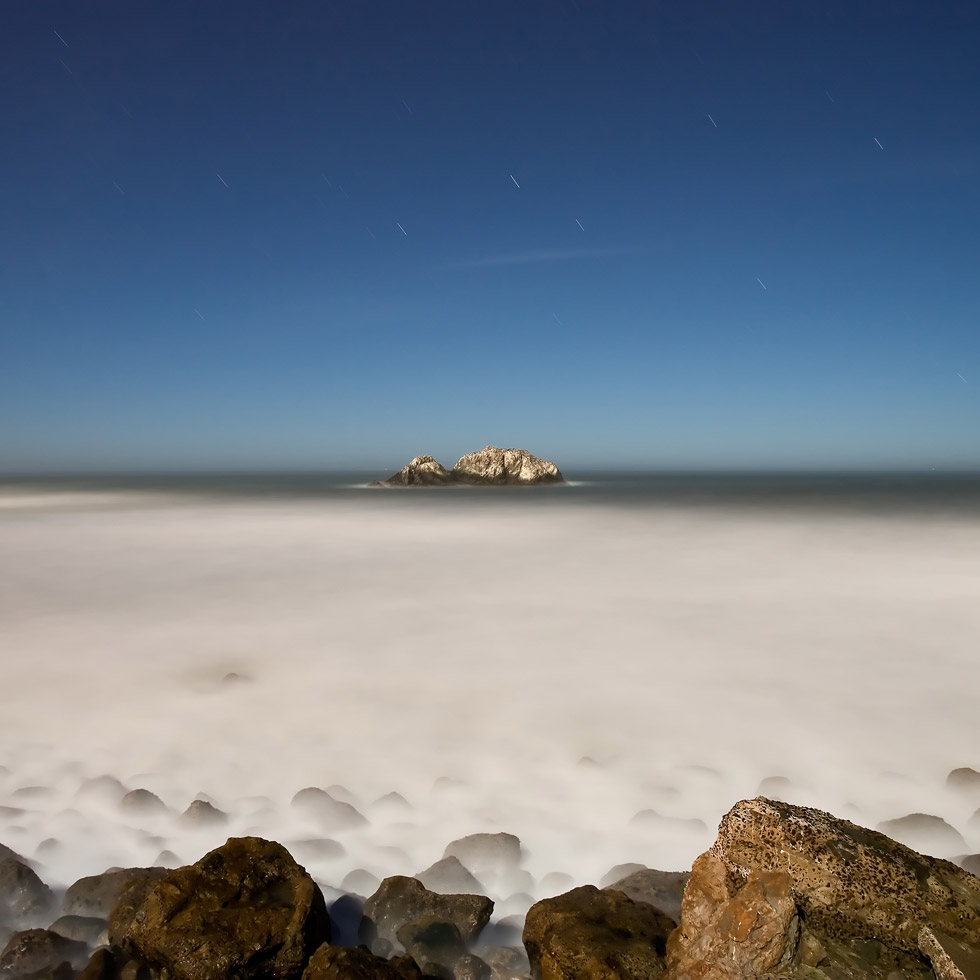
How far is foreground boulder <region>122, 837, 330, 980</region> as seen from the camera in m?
2.79

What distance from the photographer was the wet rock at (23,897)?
3367 millimetres

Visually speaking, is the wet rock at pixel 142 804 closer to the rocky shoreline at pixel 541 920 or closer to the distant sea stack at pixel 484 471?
the rocky shoreline at pixel 541 920

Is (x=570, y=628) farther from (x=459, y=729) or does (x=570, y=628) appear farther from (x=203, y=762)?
(x=203, y=762)

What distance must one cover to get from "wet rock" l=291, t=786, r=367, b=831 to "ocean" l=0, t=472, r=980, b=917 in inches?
3.9

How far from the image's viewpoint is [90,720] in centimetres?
601

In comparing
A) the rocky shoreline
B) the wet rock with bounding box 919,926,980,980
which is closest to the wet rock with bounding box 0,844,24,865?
the rocky shoreline

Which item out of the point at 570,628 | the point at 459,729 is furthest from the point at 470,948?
the point at 570,628

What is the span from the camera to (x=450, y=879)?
12.1 ft

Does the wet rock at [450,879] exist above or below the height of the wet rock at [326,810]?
above

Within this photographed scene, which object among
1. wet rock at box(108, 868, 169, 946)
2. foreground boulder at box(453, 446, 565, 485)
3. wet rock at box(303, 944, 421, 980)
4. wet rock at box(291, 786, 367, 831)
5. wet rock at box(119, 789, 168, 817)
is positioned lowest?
wet rock at box(119, 789, 168, 817)

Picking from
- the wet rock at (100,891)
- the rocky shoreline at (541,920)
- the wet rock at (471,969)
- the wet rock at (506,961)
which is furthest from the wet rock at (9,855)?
the wet rock at (506,961)

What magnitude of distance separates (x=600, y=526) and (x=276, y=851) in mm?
22525

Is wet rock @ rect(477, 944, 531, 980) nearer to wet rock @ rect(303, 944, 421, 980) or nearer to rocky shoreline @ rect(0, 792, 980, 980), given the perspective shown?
rocky shoreline @ rect(0, 792, 980, 980)

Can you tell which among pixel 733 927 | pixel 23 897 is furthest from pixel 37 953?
pixel 733 927
